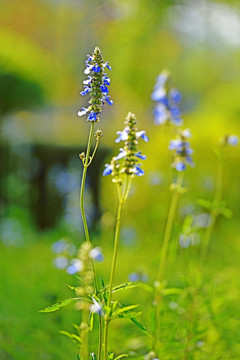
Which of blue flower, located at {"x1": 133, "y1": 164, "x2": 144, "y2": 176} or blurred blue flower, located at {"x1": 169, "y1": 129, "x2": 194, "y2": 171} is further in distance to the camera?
blurred blue flower, located at {"x1": 169, "y1": 129, "x2": 194, "y2": 171}

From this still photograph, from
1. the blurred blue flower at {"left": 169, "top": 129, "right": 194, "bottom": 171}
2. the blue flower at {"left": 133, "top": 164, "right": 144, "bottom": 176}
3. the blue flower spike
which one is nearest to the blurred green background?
the blurred blue flower at {"left": 169, "top": 129, "right": 194, "bottom": 171}

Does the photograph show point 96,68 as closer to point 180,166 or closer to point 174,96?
point 180,166

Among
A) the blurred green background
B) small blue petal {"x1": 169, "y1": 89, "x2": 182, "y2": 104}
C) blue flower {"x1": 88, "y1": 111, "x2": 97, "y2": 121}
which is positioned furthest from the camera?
the blurred green background

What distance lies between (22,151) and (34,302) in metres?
3.17

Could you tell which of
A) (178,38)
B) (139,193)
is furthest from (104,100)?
(178,38)

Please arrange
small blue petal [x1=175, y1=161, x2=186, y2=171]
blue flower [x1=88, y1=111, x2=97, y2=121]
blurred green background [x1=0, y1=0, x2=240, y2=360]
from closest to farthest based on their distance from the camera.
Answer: blue flower [x1=88, y1=111, x2=97, y2=121], small blue petal [x1=175, y1=161, x2=186, y2=171], blurred green background [x1=0, y1=0, x2=240, y2=360]

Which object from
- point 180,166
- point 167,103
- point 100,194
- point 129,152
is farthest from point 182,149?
point 100,194

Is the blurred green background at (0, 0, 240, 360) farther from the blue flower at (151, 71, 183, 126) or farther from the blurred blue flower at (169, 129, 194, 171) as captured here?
the blue flower at (151, 71, 183, 126)

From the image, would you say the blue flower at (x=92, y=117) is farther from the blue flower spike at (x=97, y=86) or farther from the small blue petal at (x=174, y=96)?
the small blue petal at (x=174, y=96)

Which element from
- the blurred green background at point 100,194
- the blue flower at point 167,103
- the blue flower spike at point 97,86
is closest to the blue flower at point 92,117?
the blue flower spike at point 97,86

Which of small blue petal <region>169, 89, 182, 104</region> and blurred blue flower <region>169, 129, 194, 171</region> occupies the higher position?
small blue petal <region>169, 89, 182, 104</region>

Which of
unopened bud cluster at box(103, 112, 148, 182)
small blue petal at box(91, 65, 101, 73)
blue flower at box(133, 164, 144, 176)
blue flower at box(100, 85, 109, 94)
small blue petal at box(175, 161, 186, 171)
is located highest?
small blue petal at box(175, 161, 186, 171)

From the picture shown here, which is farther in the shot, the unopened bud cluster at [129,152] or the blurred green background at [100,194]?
the blurred green background at [100,194]

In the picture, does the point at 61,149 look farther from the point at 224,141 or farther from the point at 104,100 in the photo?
the point at 104,100
